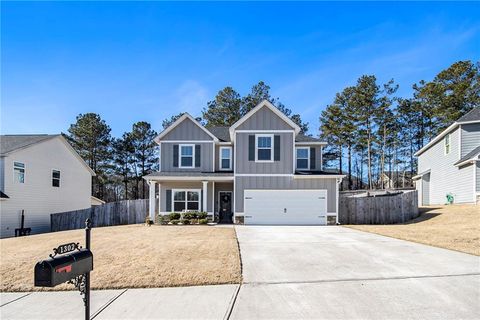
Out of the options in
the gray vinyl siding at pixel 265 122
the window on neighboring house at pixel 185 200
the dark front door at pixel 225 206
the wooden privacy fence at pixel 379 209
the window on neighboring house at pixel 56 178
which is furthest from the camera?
the window on neighboring house at pixel 56 178

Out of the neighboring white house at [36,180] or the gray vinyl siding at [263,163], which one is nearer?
the gray vinyl siding at [263,163]

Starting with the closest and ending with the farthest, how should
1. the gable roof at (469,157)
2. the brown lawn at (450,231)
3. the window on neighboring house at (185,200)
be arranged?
1. the brown lawn at (450,231)
2. the gable roof at (469,157)
3. the window on neighboring house at (185,200)

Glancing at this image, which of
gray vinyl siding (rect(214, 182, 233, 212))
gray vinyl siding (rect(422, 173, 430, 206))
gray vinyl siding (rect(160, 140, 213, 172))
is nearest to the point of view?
gray vinyl siding (rect(160, 140, 213, 172))

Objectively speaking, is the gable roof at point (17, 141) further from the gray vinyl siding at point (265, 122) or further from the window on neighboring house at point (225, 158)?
the gray vinyl siding at point (265, 122)

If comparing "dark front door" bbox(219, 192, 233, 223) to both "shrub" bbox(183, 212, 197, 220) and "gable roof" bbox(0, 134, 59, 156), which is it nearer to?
"shrub" bbox(183, 212, 197, 220)

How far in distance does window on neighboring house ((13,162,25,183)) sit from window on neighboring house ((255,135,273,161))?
1486 cm

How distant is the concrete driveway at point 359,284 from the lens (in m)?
4.91

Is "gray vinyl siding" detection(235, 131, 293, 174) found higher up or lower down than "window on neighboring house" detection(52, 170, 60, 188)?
higher up

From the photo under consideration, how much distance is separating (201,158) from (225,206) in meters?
3.53

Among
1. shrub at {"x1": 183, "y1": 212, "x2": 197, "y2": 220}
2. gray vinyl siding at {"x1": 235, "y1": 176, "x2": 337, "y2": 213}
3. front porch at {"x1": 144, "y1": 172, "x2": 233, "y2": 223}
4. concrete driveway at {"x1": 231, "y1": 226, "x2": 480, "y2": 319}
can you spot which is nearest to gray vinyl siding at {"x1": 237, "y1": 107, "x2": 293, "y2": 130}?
gray vinyl siding at {"x1": 235, "y1": 176, "x2": 337, "y2": 213}

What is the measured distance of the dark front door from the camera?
70.5ft

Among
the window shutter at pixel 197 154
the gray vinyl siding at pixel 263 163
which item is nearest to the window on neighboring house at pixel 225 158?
the window shutter at pixel 197 154

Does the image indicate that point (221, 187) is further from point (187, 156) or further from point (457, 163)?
point (457, 163)

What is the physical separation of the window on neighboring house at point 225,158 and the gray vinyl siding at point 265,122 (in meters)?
2.59
